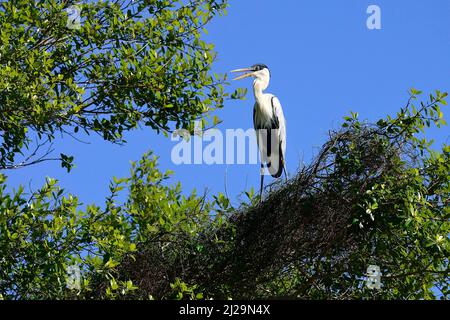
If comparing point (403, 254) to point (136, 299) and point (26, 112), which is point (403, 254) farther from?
point (26, 112)

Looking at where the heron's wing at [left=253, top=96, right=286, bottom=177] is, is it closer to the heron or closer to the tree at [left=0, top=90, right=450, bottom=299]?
the heron

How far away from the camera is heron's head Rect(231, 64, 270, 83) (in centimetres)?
1150

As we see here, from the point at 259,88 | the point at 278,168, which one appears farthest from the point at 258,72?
the point at 278,168

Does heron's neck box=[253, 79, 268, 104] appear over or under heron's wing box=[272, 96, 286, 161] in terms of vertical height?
over

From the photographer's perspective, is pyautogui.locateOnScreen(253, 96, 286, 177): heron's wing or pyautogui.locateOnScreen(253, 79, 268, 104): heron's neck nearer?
pyautogui.locateOnScreen(253, 96, 286, 177): heron's wing

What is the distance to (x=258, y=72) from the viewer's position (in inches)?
454

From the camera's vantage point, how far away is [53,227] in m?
7.77

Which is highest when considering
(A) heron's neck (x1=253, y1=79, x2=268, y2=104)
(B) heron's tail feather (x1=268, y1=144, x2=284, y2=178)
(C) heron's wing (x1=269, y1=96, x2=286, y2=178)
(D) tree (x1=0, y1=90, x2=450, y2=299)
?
(A) heron's neck (x1=253, y1=79, x2=268, y2=104)

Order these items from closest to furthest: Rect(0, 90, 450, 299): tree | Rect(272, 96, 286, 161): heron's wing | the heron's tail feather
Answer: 1. Rect(0, 90, 450, 299): tree
2. the heron's tail feather
3. Rect(272, 96, 286, 161): heron's wing

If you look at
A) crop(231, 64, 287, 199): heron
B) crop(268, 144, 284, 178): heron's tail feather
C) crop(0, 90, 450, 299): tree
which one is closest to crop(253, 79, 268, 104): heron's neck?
crop(231, 64, 287, 199): heron

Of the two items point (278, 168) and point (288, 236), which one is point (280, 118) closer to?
point (278, 168)

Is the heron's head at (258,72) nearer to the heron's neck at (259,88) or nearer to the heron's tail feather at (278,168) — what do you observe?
the heron's neck at (259,88)

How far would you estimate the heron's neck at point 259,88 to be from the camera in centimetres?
1131
